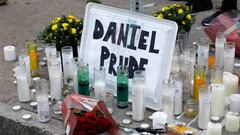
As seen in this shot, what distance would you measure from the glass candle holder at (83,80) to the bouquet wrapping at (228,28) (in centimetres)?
146

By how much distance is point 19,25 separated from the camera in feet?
18.1

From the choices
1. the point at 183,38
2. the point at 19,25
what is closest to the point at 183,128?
the point at 183,38

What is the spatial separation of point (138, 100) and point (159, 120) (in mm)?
213

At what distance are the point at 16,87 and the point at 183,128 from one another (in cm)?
154

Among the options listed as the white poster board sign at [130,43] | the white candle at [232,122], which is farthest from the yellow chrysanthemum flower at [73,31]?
the white candle at [232,122]

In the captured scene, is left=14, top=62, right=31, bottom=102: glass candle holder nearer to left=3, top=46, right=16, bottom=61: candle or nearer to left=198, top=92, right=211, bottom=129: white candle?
left=3, top=46, right=16, bottom=61: candle

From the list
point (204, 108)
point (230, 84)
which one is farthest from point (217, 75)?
point (204, 108)

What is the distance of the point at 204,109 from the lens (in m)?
3.04

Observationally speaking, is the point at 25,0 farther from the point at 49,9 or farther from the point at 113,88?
the point at 113,88

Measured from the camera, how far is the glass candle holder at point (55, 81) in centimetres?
349

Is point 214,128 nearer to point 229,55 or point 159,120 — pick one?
point 159,120

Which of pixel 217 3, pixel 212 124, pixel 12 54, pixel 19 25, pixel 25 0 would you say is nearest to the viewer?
pixel 212 124

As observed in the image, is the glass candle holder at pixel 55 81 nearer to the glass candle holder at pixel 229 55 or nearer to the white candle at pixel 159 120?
the white candle at pixel 159 120

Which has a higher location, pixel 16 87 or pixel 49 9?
pixel 49 9
